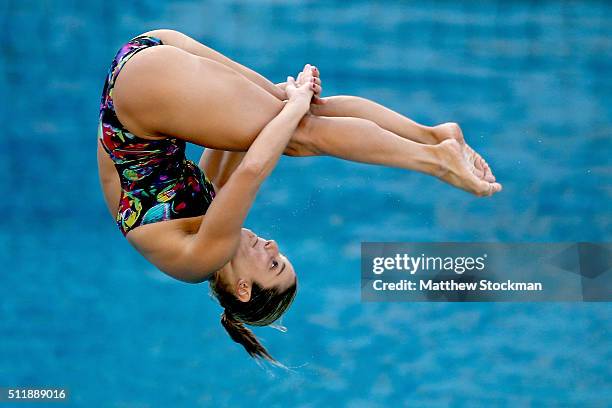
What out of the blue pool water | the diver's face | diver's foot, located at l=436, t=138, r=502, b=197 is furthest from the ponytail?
the blue pool water

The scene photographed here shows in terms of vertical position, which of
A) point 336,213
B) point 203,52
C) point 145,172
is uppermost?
point 336,213

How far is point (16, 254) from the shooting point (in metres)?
4.11

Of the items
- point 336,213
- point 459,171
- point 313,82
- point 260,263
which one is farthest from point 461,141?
point 336,213

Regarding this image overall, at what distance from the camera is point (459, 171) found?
2.49 metres

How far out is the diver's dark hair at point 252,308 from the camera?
2633 mm

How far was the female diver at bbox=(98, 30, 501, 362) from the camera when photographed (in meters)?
2.27

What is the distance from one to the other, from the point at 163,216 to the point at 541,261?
2.17m

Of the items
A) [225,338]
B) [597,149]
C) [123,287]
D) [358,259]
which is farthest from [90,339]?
[597,149]

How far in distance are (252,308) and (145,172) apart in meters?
0.50

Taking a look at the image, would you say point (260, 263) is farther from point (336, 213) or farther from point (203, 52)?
point (336, 213)

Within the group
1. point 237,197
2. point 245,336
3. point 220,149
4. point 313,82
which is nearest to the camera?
point 237,197

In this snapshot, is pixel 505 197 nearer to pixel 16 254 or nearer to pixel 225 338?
pixel 225 338

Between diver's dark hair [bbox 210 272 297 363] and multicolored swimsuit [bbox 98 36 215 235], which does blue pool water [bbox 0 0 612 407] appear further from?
multicolored swimsuit [bbox 98 36 215 235]

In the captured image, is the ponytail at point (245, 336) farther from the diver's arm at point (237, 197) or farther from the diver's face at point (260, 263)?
the diver's arm at point (237, 197)
